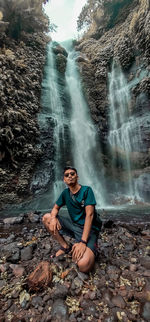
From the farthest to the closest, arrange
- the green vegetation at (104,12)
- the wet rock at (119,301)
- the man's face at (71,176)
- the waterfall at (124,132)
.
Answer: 1. the green vegetation at (104,12)
2. the waterfall at (124,132)
3. the man's face at (71,176)
4. the wet rock at (119,301)

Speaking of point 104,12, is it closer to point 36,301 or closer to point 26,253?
point 26,253

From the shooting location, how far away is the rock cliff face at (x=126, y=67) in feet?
36.5

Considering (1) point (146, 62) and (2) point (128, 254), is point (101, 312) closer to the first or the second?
(2) point (128, 254)

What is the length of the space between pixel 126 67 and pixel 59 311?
16.4 metres

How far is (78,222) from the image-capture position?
2523mm

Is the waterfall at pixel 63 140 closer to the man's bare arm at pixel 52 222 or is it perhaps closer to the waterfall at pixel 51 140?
the waterfall at pixel 51 140

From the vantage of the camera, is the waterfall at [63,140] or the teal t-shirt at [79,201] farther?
the waterfall at [63,140]

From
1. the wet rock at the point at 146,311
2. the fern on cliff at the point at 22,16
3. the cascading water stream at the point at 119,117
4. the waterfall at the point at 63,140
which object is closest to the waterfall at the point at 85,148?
the waterfall at the point at 63,140

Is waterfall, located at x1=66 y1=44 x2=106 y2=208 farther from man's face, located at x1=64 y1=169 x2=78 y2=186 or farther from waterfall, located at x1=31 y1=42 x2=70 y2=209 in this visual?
man's face, located at x1=64 y1=169 x2=78 y2=186

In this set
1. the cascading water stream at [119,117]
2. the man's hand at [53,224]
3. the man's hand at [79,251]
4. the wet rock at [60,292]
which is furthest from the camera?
the cascading water stream at [119,117]

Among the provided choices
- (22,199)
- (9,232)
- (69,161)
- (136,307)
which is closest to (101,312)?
(136,307)

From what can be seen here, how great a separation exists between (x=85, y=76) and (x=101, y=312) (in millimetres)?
18217

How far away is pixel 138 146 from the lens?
1117cm

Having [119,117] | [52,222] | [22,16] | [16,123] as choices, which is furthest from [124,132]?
[22,16]
